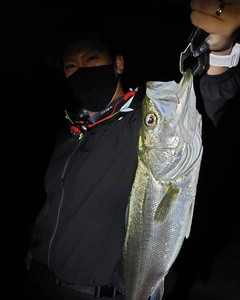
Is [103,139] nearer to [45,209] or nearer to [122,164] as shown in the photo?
[122,164]

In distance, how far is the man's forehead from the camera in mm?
2168

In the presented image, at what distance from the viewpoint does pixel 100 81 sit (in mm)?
2098

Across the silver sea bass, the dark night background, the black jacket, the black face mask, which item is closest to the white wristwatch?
the silver sea bass

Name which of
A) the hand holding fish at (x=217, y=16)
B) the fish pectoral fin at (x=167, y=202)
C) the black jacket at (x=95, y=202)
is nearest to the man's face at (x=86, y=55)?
the black jacket at (x=95, y=202)


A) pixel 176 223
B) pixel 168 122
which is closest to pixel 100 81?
pixel 168 122

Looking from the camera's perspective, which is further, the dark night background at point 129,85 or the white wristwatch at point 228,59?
the dark night background at point 129,85

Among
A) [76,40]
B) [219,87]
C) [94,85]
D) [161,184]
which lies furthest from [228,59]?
[76,40]

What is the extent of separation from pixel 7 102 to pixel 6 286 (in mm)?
3992

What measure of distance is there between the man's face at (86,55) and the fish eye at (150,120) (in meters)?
0.93

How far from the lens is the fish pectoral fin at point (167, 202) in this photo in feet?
4.48

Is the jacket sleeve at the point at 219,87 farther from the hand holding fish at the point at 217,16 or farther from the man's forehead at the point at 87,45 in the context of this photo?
the man's forehead at the point at 87,45

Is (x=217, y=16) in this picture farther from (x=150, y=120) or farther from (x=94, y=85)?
(x=94, y=85)

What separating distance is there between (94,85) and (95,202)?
2.65 ft

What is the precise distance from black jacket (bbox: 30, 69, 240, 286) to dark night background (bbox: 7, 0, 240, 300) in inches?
76.4
